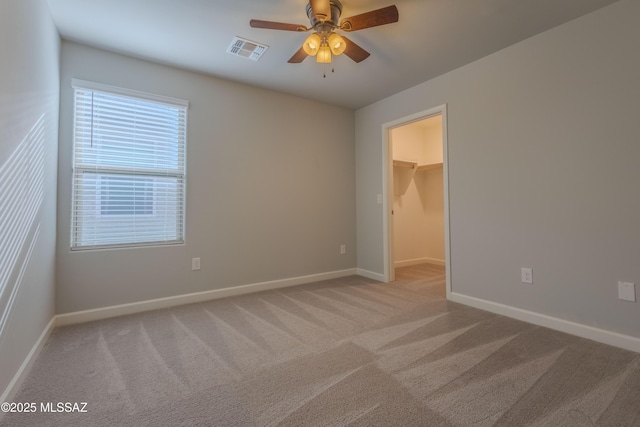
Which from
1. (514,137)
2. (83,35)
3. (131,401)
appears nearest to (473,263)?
(514,137)

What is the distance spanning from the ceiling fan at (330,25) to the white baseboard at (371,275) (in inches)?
107

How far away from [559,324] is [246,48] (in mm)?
3558

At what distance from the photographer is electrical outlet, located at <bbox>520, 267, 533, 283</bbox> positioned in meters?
2.47

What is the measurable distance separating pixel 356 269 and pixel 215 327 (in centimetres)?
242

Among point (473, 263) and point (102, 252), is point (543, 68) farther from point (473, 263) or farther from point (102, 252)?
point (102, 252)

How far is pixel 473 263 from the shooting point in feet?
9.43

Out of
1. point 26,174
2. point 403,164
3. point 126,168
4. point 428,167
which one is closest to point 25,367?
point 26,174

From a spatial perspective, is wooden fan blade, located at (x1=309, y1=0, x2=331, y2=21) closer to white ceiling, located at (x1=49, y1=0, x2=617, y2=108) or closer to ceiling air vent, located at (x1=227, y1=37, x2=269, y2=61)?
white ceiling, located at (x1=49, y1=0, x2=617, y2=108)

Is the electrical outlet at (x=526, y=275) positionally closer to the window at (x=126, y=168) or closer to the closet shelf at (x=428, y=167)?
the closet shelf at (x=428, y=167)

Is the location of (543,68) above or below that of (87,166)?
above

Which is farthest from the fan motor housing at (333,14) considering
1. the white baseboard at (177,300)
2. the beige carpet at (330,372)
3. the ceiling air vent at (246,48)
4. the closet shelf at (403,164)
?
the closet shelf at (403,164)

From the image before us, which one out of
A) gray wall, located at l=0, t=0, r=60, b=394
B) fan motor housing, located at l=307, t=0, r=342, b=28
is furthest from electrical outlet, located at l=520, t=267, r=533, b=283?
gray wall, located at l=0, t=0, r=60, b=394

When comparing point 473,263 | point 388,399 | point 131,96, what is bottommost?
point 388,399

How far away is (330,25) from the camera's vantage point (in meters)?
2.02
